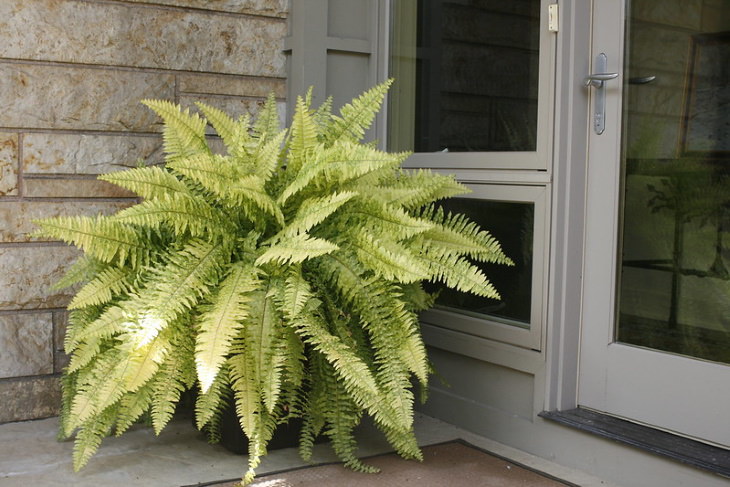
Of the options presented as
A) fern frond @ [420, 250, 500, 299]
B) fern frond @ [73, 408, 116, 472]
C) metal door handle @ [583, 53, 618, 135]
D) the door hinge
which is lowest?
fern frond @ [73, 408, 116, 472]

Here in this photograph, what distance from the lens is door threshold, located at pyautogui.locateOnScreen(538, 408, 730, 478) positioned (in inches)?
80.7

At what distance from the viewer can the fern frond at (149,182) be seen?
214 cm

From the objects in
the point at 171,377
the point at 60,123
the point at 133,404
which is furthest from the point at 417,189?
the point at 60,123

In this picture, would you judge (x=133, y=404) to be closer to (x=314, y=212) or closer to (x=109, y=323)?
(x=109, y=323)

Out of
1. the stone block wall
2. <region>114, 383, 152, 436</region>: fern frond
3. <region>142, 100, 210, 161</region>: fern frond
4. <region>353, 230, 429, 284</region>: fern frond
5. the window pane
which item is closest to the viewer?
<region>353, 230, 429, 284</region>: fern frond

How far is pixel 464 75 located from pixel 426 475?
1.27m

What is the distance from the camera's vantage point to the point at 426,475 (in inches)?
90.7

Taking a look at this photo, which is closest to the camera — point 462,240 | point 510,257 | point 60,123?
point 462,240

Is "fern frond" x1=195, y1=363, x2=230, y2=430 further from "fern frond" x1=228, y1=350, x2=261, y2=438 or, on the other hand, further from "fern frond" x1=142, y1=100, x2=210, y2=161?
"fern frond" x1=142, y1=100, x2=210, y2=161

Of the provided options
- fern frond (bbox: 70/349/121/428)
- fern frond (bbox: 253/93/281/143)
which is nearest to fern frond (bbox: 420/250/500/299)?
fern frond (bbox: 253/93/281/143)

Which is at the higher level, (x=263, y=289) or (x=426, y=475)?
(x=263, y=289)

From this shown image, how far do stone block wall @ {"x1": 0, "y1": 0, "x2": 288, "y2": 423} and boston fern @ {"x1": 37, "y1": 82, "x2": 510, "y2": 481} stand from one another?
43cm

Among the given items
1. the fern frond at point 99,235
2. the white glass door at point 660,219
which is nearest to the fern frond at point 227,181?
the fern frond at point 99,235

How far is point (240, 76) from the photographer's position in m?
3.00
